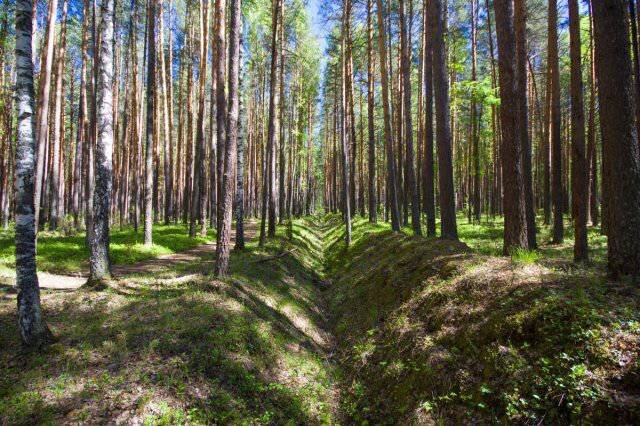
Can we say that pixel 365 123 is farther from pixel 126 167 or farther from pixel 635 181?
pixel 635 181

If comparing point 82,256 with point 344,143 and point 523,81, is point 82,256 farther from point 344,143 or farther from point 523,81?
point 523,81

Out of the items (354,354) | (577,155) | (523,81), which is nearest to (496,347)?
(354,354)

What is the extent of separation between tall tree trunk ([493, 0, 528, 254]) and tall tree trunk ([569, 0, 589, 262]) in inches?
81.3

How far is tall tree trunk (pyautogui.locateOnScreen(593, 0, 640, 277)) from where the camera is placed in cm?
478

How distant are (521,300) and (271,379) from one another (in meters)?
3.92

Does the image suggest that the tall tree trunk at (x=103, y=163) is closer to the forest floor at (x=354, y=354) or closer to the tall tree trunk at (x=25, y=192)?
the forest floor at (x=354, y=354)

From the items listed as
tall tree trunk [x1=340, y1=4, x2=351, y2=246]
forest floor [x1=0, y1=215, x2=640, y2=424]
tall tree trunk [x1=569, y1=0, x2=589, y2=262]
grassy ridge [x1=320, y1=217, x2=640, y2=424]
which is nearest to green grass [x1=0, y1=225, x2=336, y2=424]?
forest floor [x1=0, y1=215, x2=640, y2=424]

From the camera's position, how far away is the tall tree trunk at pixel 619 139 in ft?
15.7

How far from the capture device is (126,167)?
29.5 metres

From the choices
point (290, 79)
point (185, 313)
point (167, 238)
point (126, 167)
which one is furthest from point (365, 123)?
point (185, 313)

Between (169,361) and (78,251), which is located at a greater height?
(78,251)

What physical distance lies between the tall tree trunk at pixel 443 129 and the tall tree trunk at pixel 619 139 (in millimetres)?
6115

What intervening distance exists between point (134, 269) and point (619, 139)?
12.5 metres

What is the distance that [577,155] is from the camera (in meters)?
9.16
